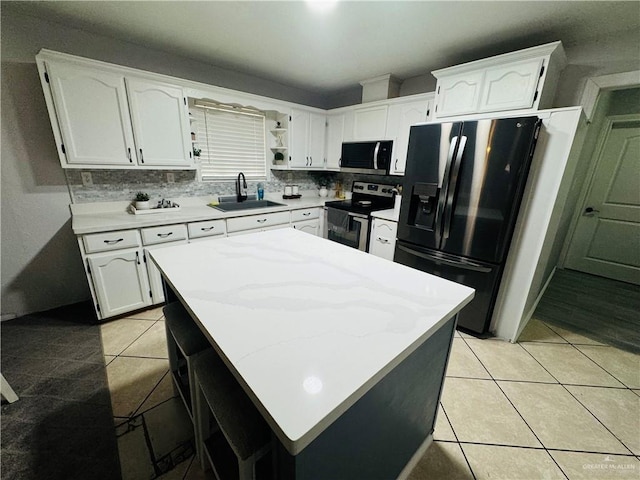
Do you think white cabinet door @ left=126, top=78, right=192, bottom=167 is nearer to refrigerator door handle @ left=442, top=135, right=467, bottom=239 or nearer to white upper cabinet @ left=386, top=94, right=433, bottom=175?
white upper cabinet @ left=386, top=94, right=433, bottom=175

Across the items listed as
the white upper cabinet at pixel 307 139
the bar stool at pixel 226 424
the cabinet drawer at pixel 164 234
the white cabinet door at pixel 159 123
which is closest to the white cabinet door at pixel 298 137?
the white upper cabinet at pixel 307 139

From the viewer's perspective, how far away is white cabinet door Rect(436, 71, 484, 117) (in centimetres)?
208

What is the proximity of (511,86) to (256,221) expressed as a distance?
259cm

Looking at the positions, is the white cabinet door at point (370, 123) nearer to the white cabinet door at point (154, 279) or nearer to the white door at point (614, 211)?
→ the white cabinet door at point (154, 279)

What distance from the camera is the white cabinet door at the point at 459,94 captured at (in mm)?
2078

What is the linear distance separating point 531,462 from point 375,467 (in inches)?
38.4

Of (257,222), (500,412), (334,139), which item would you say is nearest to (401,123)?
(334,139)

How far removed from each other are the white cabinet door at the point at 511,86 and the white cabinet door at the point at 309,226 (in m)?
2.18

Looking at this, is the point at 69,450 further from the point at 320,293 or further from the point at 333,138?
the point at 333,138

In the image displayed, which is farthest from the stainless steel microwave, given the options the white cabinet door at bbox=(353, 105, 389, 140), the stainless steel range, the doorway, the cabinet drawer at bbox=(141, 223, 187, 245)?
the doorway

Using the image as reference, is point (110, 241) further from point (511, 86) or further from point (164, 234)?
point (511, 86)

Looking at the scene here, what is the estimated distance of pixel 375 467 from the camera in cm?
91

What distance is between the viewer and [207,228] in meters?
2.56

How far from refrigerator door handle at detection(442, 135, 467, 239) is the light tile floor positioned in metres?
0.98
